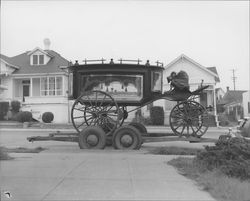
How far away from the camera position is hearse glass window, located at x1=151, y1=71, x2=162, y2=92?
1725cm

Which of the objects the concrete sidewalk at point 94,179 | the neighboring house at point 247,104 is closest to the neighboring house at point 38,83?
the neighboring house at point 247,104

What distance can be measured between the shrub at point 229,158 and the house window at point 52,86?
3859 centimetres

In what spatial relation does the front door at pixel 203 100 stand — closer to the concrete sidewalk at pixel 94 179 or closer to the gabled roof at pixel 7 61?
the gabled roof at pixel 7 61

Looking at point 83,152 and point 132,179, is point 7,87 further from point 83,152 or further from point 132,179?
point 132,179

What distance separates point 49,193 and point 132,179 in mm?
2133

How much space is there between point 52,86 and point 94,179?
133ft

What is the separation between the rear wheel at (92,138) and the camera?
1620 centimetres

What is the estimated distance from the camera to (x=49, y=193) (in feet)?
27.6

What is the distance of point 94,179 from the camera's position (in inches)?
388

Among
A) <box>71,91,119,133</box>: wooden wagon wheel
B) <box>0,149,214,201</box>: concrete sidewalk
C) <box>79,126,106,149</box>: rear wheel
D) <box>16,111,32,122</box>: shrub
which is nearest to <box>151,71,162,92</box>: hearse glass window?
<box>71,91,119,133</box>: wooden wagon wheel

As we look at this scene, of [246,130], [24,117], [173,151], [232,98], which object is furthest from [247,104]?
[173,151]

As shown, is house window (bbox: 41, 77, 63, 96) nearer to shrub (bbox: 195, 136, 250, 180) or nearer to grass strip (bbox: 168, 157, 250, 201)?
grass strip (bbox: 168, 157, 250, 201)

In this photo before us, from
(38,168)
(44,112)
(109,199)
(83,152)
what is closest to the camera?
(109,199)

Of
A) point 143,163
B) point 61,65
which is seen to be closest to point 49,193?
point 143,163
